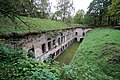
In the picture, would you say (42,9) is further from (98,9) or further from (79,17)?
(79,17)

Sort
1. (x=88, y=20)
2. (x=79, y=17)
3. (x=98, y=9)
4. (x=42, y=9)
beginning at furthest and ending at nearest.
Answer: (x=79, y=17) → (x=88, y=20) → (x=98, y=9) → (x=42, y=9)

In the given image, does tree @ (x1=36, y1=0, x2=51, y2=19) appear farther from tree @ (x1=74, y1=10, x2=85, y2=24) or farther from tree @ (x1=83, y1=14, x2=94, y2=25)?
tree @ (x1=74, y1=10, x2=85, y2=24)

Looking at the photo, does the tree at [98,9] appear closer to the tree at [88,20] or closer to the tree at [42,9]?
the tree at [88,20]

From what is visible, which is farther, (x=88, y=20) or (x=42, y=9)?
(x=88, y=20)

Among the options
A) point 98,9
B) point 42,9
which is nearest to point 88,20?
point 98,9

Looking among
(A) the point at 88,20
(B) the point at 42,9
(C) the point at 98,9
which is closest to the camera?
(B) the point at 42,9

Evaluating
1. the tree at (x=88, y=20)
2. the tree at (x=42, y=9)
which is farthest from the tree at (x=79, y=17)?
the tree at (x=42, y=9)

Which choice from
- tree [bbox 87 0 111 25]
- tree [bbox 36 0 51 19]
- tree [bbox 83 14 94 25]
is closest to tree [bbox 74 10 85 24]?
tree [bbox 83 14 94 25]

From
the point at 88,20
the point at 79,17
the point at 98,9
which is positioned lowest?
the point at 88,20

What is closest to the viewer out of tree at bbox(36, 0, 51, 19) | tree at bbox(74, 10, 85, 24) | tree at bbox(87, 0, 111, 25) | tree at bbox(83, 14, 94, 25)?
tree at bbox(36, 0, 51, 19)

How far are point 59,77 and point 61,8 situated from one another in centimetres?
3200

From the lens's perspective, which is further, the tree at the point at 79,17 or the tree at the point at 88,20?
the tree at the point at 79,17

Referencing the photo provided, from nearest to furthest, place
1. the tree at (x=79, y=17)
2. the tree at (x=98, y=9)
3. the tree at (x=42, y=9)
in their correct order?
the tree at (x=42, y=9) < the tree at (x=98, y=9) < the tree at (x=79, y=17)

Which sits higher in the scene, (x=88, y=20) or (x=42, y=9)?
(x=42, y=9)
